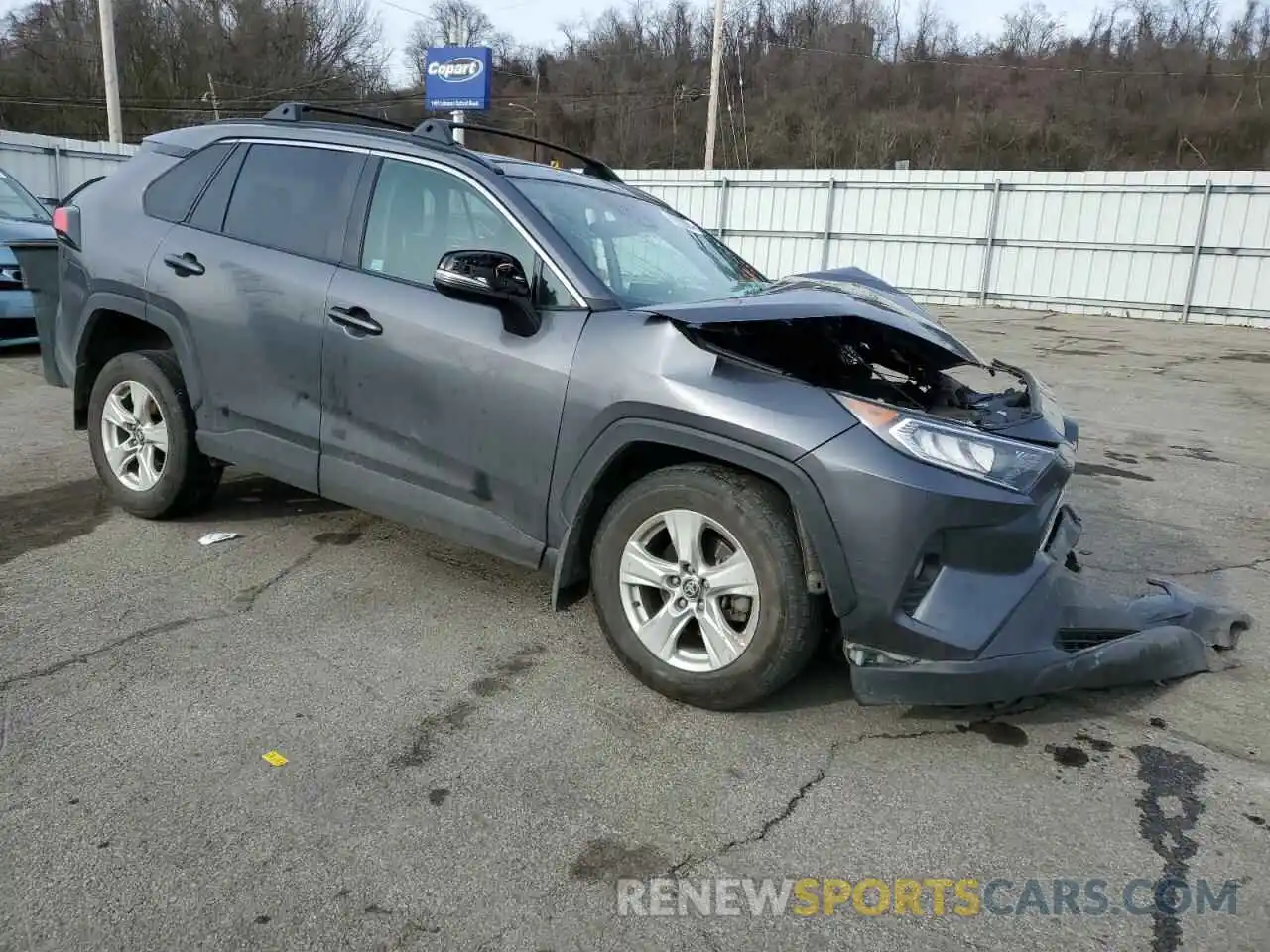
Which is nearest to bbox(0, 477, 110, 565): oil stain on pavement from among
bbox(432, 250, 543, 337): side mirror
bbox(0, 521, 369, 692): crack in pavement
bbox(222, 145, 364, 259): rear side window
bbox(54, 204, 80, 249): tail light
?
bbox(0, 521, 369, 692): crack in pavement

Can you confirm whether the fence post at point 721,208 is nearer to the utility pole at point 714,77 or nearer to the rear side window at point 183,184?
the utility pole at point 714,77

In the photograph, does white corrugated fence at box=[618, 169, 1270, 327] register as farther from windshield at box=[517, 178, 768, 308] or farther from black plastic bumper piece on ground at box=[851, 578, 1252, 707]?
black plastic bumper piece on ground at box=[851, 578, 1252, 707]

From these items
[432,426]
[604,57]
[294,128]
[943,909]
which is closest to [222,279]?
[294,128]

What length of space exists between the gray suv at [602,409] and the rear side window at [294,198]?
0.05 feet

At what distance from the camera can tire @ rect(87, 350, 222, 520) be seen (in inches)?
174

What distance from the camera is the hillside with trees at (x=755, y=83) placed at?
46.9 m

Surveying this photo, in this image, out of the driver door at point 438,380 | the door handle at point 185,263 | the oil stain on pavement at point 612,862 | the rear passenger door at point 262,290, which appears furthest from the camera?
the door handle at point 185,263

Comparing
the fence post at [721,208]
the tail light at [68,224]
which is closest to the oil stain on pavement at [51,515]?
the tail light at [68,224]

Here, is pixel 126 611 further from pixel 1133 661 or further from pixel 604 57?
pixel 604 57

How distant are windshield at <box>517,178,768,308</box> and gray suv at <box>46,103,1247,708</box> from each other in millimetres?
18

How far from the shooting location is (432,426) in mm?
3588

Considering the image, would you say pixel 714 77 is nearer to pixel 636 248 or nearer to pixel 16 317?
pixel 16 317

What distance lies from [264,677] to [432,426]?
3.50 feet

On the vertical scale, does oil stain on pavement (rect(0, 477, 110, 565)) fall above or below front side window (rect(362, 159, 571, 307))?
below
